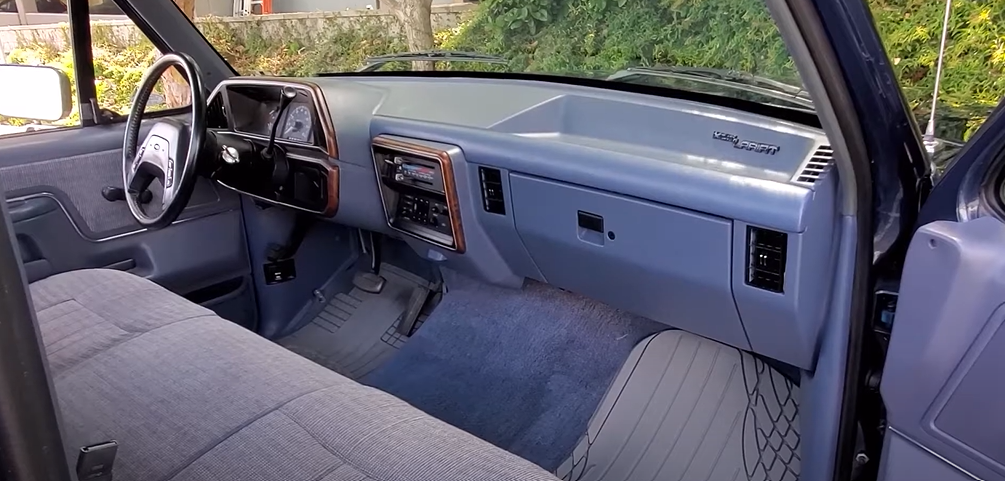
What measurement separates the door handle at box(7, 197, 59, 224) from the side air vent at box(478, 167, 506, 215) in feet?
4.50

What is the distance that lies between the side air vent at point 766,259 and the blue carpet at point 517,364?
716 mm

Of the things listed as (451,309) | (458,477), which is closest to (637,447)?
(451,309)

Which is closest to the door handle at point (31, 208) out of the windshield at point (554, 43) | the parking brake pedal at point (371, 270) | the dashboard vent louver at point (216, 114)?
the dashboard vent louver at point (216, 114)

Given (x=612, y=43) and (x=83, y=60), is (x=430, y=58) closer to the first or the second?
(x=612, y=43)

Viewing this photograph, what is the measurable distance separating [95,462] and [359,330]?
203 cm

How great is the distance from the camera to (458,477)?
3.90 feet

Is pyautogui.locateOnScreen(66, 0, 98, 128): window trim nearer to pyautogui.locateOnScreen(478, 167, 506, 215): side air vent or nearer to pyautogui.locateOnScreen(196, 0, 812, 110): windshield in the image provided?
pyautogui.locateOnScreen(196, 0, 812, 110): windshield

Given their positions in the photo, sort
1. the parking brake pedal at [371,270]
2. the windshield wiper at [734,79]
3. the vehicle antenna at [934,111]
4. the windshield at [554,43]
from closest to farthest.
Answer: the vehicle antenna at [934,111]
the windshield wiper at [734,79]
the windshield at [554,43]
the parking brake pedal at [371,270]

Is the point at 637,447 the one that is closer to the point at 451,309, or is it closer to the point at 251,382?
the point at 451,309

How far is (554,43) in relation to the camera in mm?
2408

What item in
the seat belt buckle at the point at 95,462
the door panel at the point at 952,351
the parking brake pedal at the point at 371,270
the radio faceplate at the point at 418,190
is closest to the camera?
the seat belt buckle at the point at 95,462

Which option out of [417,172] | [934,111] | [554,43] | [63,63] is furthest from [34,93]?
[934,111]

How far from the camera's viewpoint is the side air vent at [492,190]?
2129mm

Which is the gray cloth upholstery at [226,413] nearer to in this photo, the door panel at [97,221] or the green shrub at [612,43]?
the door panel at [97,221]
